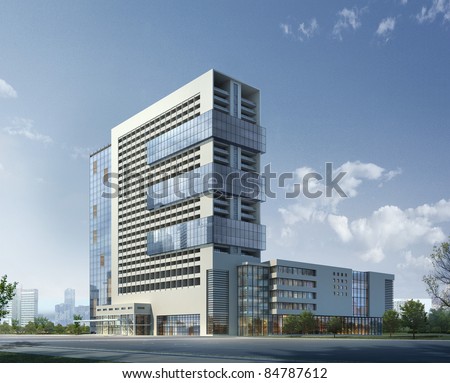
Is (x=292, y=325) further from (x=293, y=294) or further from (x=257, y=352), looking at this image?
(x=257, y=352)

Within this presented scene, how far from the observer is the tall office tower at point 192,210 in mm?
102375

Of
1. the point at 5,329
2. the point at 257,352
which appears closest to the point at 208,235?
the point at 5,329

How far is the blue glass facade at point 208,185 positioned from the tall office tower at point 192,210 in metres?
0.20

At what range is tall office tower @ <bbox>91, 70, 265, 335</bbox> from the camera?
336 feet

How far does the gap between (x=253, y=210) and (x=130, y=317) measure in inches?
1298

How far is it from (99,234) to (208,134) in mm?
52484

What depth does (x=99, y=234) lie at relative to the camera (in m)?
143

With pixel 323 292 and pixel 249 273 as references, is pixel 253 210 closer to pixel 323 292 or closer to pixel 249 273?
pixel 249 273

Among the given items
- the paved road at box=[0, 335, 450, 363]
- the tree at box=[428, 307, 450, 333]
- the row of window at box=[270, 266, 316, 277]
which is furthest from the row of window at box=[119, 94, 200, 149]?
the paved road at box=[0, 335, 450, 363]

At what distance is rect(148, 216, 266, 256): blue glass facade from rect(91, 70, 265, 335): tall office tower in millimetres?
189

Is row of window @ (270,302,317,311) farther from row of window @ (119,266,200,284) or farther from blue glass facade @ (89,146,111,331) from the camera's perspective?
blue glass facade @ (89,146,111,331)

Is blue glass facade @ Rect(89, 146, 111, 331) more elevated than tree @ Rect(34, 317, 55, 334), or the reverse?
blue glass facade @ Rect(89, 146, 111, 331)

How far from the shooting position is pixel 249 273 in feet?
337
